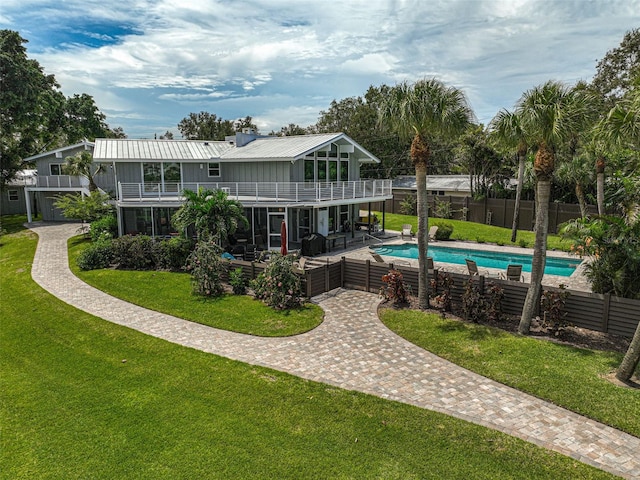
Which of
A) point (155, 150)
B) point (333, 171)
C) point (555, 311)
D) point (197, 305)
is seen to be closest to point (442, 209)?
point (333, 171)

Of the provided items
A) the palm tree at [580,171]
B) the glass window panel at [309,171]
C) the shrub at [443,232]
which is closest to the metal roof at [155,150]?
the glass window panel at [309,171]

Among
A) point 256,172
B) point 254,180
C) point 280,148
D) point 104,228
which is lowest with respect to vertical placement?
point 104,228

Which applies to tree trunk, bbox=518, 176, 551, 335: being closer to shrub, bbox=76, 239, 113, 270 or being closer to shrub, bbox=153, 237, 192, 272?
shrub, bbox=153, 237, 192, 272

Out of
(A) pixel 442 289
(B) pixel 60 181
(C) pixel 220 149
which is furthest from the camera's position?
(B) pixel 60 181

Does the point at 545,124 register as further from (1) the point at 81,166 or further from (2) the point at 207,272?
(1) the point at 81,166

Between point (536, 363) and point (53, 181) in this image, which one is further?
point (53, 181)

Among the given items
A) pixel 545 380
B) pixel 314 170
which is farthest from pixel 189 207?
pixel 545 380

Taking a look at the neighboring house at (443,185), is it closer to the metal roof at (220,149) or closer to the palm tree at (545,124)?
the metal roof at (220,149)
